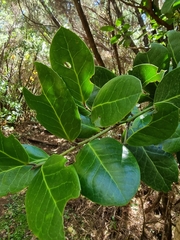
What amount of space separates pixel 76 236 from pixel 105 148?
7.16 ft

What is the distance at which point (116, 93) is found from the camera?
0.27 metres

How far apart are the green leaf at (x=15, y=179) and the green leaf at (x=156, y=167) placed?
15 centimetres

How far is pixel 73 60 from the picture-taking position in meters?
0.29

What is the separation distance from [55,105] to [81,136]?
71 mm

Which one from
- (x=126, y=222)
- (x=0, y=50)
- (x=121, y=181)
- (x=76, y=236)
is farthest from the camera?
(x=0, y=50)

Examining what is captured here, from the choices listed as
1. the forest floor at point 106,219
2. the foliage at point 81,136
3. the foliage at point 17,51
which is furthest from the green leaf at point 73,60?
the foliage at point 17,51

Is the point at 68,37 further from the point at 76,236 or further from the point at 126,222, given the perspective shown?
the point at 76,236

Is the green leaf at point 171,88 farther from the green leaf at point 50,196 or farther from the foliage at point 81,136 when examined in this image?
the green leaf at point 50,196

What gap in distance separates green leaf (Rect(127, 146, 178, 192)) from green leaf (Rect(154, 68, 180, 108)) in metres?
0.09

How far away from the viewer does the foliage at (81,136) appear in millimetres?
242

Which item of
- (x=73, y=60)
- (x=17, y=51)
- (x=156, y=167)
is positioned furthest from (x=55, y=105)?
(x=17, y=51)

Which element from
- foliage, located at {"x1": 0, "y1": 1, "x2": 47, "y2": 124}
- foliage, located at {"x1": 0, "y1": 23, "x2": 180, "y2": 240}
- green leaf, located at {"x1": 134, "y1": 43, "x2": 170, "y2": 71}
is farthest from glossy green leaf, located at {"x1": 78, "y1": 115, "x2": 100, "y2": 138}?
foliage, located at {"x1": 0, "y1": 1, "x2": 47, "y2": 124}

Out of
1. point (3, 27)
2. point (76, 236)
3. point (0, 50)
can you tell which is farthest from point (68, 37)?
point (3, 27)

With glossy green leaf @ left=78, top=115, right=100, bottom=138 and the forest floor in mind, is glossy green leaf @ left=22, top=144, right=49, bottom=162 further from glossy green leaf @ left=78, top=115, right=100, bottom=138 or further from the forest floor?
the forest floor
